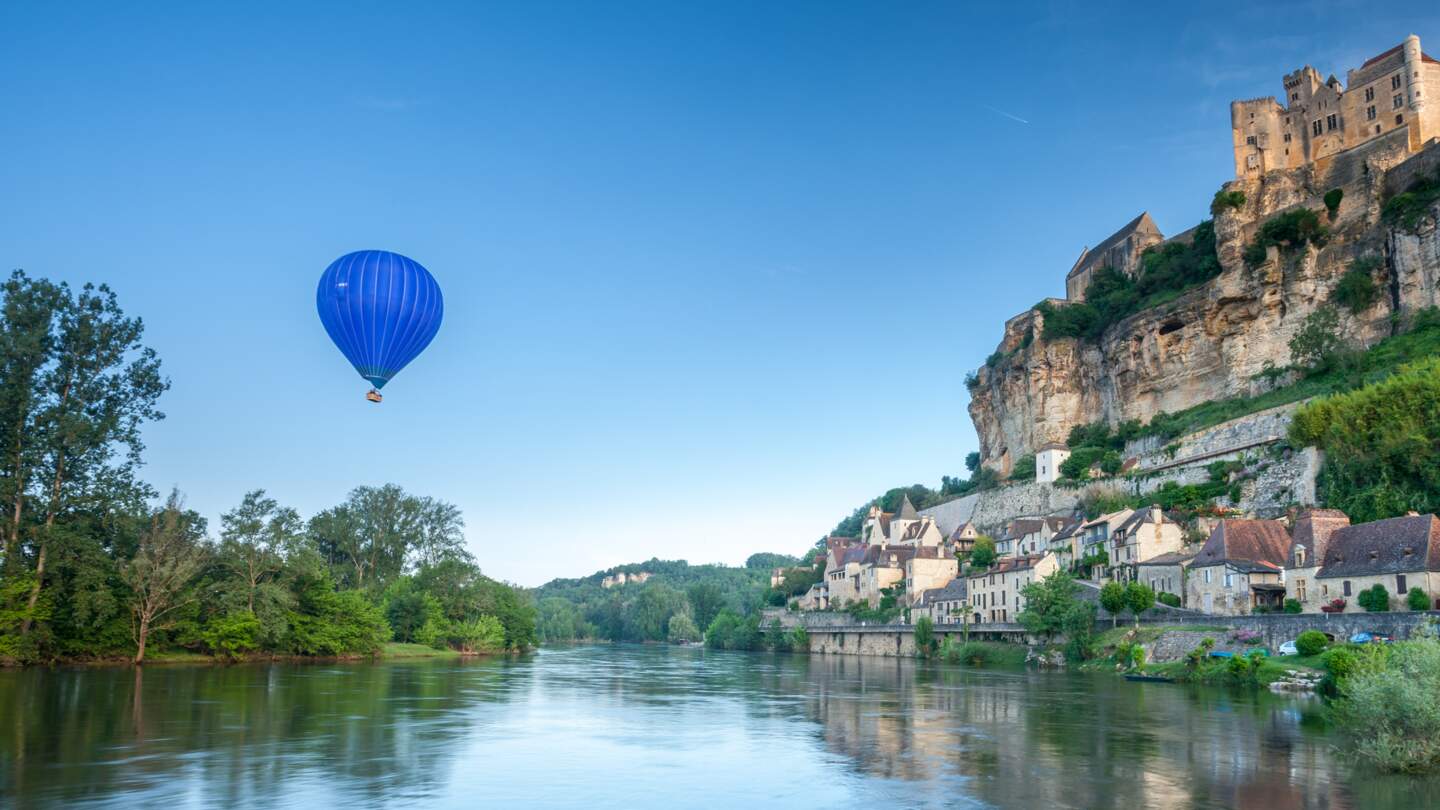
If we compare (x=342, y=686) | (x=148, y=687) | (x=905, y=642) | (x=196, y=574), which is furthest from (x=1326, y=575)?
(x=196, y=574)

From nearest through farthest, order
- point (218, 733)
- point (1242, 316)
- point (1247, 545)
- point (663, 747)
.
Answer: point (663, 747) < point (218, 733) < point (1247, 545) < point (1242, 316)

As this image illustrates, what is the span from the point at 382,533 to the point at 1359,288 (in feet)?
241

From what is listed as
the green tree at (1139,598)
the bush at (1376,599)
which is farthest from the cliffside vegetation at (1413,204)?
the bush at (1376,599)

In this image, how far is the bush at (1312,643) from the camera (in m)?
34.6

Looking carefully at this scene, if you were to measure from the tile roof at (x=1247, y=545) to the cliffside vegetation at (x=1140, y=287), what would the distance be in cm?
3156

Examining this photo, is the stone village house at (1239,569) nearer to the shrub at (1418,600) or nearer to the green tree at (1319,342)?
the shrub at (1418,600)

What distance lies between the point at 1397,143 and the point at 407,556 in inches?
3200

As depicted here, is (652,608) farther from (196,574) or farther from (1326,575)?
(1326,575)

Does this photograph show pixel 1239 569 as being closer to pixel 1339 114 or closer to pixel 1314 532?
pixel 1314 532

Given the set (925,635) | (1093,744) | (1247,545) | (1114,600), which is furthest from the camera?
(925,635)

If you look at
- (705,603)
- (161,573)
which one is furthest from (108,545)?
(705,603)

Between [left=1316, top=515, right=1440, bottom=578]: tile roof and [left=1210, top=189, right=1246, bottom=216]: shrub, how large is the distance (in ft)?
119

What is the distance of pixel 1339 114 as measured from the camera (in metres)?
75.2

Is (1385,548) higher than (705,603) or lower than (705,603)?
higher
